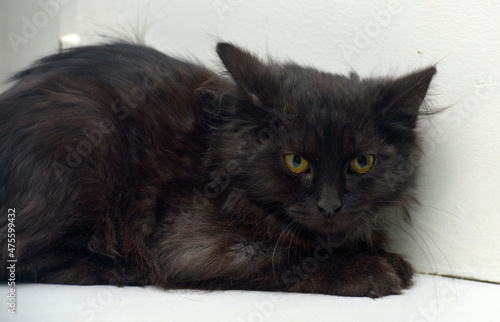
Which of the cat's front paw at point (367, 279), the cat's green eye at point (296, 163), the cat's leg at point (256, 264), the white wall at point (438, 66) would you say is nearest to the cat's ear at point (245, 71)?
the cat's green eye at point (296, 163)

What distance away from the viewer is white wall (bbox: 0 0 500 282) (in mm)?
2533

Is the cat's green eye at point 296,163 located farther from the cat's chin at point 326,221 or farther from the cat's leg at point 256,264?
the cat's leg at point 256,264

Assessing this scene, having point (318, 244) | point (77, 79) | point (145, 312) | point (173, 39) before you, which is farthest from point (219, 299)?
point (173, 39)

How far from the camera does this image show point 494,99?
250 cm

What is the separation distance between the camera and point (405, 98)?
2.40 meters

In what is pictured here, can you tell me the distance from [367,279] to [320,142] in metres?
0.59

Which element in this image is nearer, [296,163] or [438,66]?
[296,163]

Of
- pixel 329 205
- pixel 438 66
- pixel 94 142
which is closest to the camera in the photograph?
pixel 329 205

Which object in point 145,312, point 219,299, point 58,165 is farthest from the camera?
point 58,165

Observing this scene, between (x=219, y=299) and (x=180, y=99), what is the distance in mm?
974

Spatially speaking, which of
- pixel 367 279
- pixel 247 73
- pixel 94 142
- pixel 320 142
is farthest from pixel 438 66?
pixel 94 142

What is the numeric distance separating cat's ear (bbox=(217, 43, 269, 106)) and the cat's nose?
513 millimetres

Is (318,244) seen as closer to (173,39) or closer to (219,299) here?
(219,299)

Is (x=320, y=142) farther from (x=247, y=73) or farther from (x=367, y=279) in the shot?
(x=367, y=279)
